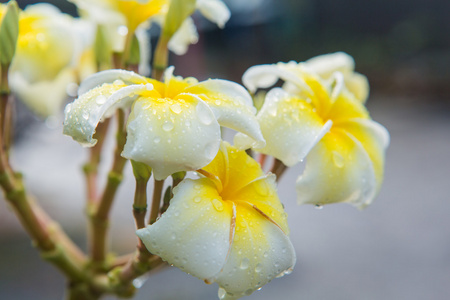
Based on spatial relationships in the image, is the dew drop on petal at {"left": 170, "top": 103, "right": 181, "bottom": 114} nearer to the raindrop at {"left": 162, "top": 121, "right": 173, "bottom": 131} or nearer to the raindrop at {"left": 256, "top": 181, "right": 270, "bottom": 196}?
the raindrop at {"left": 162, "top": 121, "right": 173, "bottom": 131}

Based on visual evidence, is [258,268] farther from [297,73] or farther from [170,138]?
[297,73]

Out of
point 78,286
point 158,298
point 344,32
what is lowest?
point 158,298

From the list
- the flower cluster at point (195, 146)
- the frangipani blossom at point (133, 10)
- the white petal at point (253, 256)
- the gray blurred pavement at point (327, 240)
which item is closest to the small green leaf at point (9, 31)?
the flower cluster at point (195, 146)

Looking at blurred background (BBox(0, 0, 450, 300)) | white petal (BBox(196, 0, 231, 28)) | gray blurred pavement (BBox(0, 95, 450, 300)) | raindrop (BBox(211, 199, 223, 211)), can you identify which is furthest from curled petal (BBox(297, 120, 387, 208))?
gray blurred pavement (BBox(0, 95, 450, 300))

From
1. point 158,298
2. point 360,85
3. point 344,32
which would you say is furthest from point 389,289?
point 344,32

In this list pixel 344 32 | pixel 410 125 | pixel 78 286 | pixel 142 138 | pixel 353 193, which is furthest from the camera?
pixel 344 32

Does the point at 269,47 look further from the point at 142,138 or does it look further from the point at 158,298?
the point at 142,138

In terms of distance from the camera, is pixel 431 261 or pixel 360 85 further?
pixel 431 261
